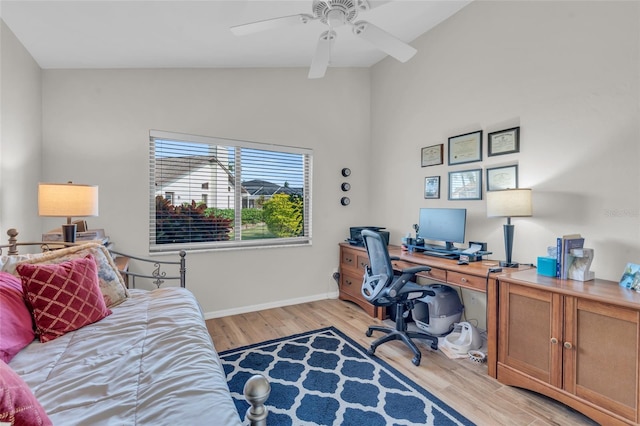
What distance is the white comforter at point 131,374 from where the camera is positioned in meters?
0.89

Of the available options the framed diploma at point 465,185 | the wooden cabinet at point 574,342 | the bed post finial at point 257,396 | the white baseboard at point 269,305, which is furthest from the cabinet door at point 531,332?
the white baseboard at point 269,305

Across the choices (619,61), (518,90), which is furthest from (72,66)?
(619,61)

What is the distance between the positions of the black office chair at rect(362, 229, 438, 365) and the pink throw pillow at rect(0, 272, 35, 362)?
2.08 metres

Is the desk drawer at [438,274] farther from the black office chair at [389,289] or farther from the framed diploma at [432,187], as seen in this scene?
the framed diploma at [432,187]

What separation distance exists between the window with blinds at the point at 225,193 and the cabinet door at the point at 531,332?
93.3 inches

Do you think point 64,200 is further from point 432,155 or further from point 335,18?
point 432,155

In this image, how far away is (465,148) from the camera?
297cm

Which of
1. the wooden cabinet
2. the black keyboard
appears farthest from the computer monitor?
the wooden cabinet

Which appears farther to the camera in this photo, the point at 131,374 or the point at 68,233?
the point at 68,233

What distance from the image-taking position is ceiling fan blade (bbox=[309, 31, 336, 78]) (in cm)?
207

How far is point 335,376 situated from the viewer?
218 centimetres

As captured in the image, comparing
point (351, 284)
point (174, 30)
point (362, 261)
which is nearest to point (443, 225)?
point (362, 261)

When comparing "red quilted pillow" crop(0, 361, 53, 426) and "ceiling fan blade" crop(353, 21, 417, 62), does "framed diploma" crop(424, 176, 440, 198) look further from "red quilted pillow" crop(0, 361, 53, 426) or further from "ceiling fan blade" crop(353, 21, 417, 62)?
"red quilted pillow" crop(0, 361, 53, 426)

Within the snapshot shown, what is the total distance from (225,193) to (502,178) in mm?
2805
